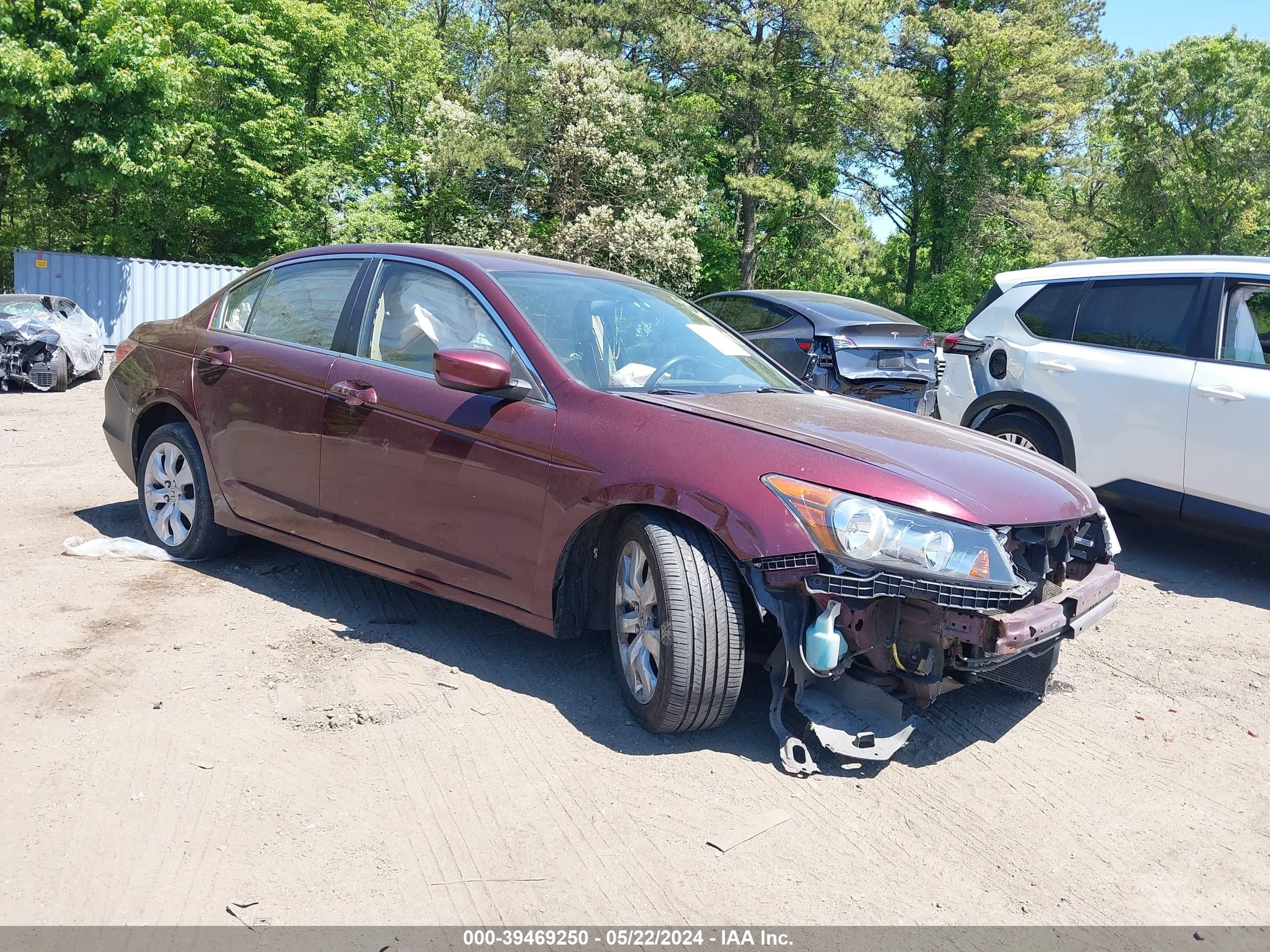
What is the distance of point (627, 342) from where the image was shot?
4270 mm

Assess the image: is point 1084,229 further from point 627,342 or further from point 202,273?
point 627,342

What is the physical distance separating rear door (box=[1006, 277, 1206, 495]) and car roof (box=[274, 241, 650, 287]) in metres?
3.31

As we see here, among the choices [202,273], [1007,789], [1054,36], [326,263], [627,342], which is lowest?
[1007,789]

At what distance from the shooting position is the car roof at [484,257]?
14.6 feet

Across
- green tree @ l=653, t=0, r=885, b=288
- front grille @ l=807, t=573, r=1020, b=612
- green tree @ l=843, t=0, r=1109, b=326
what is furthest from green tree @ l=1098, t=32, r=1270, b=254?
front grille @ l=807, t=573, r=1020, b=612

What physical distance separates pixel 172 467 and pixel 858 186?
3451 cm

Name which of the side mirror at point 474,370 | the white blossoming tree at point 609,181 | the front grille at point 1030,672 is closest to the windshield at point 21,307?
the side mirror at point 474,370

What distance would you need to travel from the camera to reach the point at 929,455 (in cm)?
357

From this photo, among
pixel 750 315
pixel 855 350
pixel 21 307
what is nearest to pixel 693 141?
pixel 21 307

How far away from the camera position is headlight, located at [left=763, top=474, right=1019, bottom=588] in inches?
123

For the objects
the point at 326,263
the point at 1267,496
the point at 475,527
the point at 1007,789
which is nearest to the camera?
the point at 1007,789

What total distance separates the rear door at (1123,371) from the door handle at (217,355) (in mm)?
5126

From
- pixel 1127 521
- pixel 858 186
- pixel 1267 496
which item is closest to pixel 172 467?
pixel 1267 496

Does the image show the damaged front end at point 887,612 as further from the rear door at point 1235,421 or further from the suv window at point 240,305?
the suv window at point 240,305
